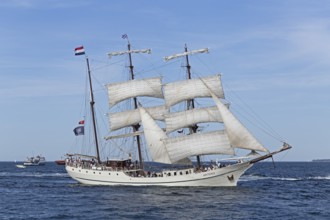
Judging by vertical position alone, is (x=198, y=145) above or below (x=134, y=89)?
below

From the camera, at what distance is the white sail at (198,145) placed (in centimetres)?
6519

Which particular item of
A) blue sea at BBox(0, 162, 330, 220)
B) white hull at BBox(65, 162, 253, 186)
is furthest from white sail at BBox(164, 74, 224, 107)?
blue sea at BBox(0, 162, 330, 220)

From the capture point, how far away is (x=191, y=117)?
67.6 meters

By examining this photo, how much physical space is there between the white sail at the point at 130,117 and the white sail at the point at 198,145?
8053 mm

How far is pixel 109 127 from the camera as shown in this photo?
250 ft

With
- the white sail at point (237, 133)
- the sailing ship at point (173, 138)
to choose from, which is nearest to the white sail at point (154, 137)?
the sailing ship at point (173, 138)

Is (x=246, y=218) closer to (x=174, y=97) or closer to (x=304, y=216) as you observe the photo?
(x=304, y=216)

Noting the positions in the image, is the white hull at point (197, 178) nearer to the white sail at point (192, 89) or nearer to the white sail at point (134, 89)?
the white sail at point (192, 89)

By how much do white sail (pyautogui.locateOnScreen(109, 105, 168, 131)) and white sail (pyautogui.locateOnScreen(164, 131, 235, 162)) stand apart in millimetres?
8053

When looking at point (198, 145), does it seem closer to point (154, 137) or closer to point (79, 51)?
point (154, 137)

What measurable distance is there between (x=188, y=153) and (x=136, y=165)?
9.41 meters

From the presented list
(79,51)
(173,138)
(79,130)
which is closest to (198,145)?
(173,138)

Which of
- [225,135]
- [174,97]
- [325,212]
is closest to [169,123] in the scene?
[174,97]

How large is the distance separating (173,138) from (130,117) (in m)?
10.6
